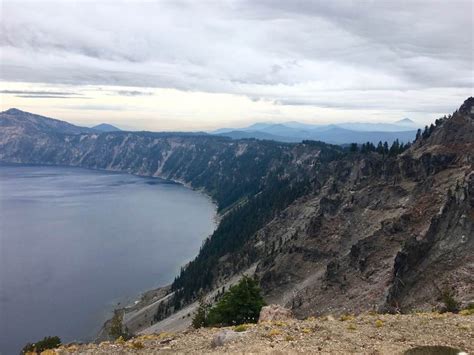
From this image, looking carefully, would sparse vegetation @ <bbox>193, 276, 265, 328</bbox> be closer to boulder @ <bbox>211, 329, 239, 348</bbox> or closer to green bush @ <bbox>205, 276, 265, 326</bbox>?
green bush @ <bbox>205, 276, 265, 326</bbox>

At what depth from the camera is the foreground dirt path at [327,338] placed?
24.2 metres

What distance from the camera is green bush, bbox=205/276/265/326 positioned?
4703cm

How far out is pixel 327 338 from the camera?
2559 cm

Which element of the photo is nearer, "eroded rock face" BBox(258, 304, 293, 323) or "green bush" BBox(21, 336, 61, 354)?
"eroded rock face" BBox(258, 304, 293, 323)

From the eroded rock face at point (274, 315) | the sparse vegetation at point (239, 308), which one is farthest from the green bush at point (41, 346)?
the eroded rock face at point (274, 315)

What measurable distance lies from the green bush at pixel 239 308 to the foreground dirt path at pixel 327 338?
17.0m

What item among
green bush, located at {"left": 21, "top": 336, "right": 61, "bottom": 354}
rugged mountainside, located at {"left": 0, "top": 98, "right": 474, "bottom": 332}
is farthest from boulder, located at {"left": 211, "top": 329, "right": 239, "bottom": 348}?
rugged mountainside, located at {"left": 0, "top": 98, "right": 474, "bottom": 332}

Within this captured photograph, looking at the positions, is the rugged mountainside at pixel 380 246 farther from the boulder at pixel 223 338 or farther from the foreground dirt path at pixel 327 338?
the boulder at pixel 223 338

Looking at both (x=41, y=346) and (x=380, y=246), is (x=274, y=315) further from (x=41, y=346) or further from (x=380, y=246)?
(x=380, y=246)

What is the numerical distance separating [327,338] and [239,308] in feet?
76.9

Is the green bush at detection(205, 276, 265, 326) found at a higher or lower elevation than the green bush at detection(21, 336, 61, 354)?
higher

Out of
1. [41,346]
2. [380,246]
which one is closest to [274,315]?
[41,346]

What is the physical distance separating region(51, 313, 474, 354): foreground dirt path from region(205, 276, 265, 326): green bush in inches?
669

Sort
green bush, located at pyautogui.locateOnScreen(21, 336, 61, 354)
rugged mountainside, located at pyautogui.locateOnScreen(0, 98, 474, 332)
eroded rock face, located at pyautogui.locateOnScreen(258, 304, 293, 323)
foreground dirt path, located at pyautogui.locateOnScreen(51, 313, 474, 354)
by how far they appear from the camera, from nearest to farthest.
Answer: foreground dirt path, located at pyautogui.locateOnScreen(51, 313, 474, 354)
eroded rock face, located at pyautogui.locateOnScreen(258, 304, 293, 323)
green bush, located at pyautogui.locateOnScreen(21, 336, 61, 354)
rugged mountainside, located at pyautogui.locateOnScreen(0, 98, 474, 332)
